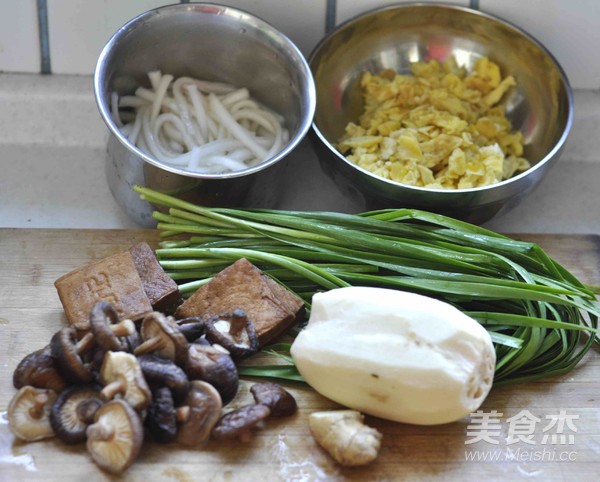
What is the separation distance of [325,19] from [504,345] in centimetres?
100

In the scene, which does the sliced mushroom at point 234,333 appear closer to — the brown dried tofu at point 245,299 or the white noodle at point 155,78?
the brown dried tofu at point 245,299

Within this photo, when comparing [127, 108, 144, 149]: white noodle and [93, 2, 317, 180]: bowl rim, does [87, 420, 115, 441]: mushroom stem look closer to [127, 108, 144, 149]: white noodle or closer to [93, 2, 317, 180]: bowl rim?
[93, 2, 317, 180]: bowl rim

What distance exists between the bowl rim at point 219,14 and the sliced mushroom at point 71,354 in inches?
16.9

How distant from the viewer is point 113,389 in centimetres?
141

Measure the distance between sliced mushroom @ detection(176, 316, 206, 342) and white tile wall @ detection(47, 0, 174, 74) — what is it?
889mm

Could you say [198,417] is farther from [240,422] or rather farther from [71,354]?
[71,354]

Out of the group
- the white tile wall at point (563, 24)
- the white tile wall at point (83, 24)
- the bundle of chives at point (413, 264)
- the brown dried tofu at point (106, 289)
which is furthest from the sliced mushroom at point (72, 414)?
the white tile wall at point (563, 24)

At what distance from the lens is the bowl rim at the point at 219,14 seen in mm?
1753

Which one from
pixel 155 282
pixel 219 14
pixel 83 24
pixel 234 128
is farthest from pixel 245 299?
pixel 83 24

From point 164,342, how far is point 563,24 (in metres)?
1.38

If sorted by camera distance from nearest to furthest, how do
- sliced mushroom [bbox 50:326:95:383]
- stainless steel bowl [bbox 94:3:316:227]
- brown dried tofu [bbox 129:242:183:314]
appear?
1. sliced mushroom [bbox 50:326:95:383]
2. brown dried tofu [bbox 129:242:183:314]
3. stainless steel bowl [bbox 94:3:316:227]

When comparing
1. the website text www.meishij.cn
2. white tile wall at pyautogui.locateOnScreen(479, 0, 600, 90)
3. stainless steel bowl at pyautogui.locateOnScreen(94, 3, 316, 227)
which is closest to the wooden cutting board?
the website text www.meishij.cn

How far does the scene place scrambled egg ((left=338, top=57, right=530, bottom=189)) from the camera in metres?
1.98

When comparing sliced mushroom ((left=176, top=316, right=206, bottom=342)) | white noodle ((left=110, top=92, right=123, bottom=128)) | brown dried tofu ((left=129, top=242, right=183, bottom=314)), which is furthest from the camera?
white noodle ((left=110, top=92, right=123, bottom=128))
